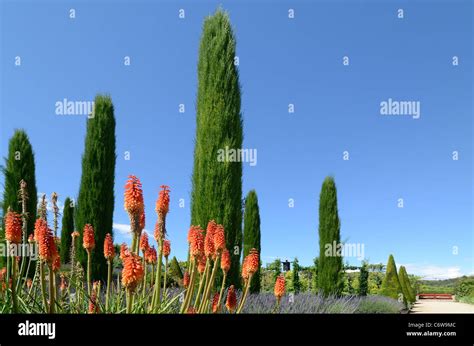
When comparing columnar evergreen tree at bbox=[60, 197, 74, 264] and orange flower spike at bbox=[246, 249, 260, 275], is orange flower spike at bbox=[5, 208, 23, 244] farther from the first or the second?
columnar evergreen tree at bbox=[60, 197, 74, 264]

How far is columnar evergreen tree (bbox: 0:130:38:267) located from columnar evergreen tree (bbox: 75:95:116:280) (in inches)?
77.4

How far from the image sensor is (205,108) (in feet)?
28.8

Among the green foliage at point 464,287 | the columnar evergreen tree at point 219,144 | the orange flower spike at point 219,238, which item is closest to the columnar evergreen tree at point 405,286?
the green foliage at point 464,287

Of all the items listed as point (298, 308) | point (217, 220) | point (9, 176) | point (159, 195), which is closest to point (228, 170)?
point (217, 220)

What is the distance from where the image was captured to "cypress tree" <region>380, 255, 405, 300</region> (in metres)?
17.7

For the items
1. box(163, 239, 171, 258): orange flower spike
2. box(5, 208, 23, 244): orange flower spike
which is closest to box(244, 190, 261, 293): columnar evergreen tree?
box(163, 239, 171, 258): orange flower spike

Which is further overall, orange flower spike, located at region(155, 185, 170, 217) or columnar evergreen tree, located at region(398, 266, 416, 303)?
columnar evergreen tree, located at region(398, 266, 416, 303)

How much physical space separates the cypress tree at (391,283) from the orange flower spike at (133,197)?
17.2 metres

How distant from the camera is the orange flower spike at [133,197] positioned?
101 inches

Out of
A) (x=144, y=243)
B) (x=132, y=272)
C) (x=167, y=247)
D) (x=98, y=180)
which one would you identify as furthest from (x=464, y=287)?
(x=132, y=272)

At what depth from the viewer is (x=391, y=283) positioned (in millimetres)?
18141
